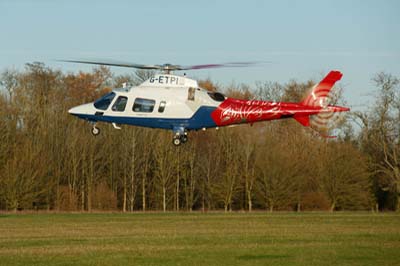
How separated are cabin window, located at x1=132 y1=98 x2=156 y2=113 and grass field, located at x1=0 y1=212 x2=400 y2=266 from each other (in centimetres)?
480

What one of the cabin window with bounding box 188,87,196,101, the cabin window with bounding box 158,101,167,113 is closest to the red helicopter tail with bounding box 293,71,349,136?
the cabin window with bounding box 188,87,196,101

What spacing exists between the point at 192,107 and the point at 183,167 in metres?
37.8

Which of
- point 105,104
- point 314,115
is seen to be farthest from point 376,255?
point 105,104

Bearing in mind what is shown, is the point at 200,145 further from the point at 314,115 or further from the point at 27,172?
the point at 314,115

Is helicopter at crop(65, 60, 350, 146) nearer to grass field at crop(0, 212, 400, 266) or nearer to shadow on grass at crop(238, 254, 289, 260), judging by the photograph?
grass field at crop(0, 212, 400, 266)

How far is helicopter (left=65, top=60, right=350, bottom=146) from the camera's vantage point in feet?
116

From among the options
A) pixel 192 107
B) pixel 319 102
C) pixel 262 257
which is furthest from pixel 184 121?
pixel 262 257

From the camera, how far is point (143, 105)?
3572 centimetres

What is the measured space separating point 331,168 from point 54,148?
21233 millimetres

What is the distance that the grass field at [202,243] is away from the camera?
26375 mm

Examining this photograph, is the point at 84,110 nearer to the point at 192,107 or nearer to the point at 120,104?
the point at 120,104

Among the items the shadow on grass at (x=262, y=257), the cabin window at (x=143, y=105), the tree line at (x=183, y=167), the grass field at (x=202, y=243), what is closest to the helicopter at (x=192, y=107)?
the cabin window at (x=143, y=105)

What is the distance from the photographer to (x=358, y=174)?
69250 mm

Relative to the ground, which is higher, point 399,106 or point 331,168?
point 399,106
